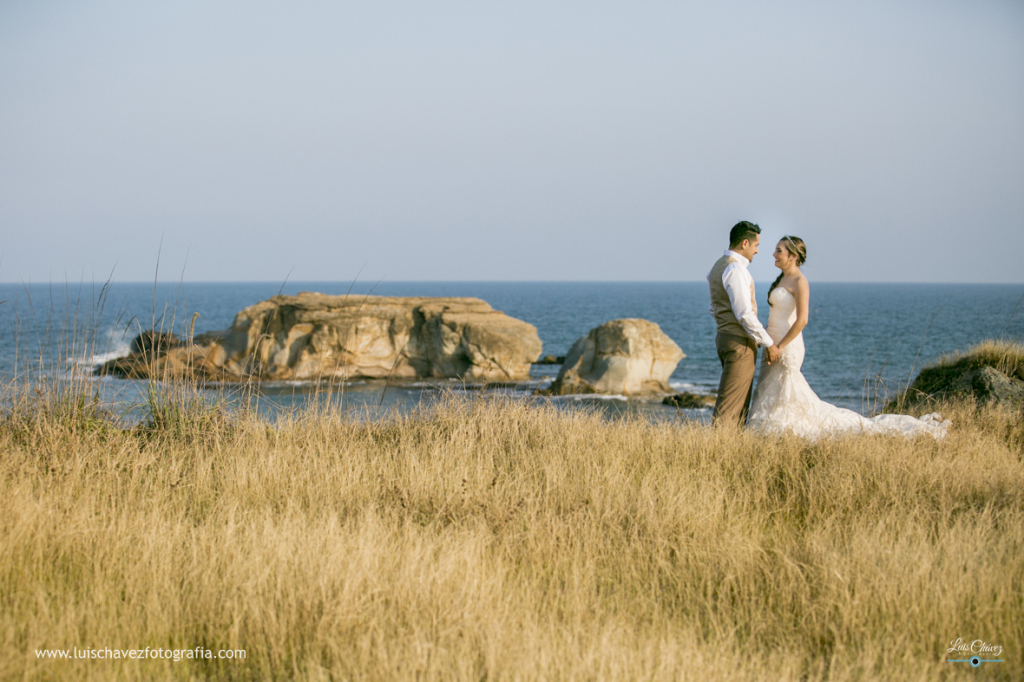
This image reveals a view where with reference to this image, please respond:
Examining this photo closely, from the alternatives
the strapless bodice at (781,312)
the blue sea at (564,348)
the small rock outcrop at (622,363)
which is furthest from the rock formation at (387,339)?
the strapless bodice at (781,312)

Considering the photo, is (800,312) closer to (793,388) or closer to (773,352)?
(773,352)

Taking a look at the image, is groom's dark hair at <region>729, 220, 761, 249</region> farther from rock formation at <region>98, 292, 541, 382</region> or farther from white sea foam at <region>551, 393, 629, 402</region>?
rock formation at <region>98, 292, 541, 382</region>

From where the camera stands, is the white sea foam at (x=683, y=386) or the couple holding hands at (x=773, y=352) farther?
the white sea foam at (x=683, y=386)

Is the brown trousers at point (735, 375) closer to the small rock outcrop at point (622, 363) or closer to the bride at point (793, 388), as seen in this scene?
the bride at point (793, 388)

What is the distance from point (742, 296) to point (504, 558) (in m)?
3.63

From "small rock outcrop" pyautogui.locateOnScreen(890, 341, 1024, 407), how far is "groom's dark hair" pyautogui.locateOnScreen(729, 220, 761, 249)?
3.09 metres

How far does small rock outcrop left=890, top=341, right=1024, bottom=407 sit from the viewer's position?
8000mm

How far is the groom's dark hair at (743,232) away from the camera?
6152 millimetres

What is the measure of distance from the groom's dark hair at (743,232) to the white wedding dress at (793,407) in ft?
2.31

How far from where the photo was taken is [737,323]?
20.9 feet

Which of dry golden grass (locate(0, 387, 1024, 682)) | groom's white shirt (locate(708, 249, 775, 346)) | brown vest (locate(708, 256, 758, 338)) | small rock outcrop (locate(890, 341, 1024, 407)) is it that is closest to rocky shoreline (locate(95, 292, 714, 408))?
small rock outcrop (locate(890, 341, 1024, 407))

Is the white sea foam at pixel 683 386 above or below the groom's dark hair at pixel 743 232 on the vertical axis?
below

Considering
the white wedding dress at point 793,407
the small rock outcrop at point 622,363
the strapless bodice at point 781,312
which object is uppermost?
the strapless bodice at point 781,312

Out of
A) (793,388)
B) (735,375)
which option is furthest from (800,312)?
(735,375)
